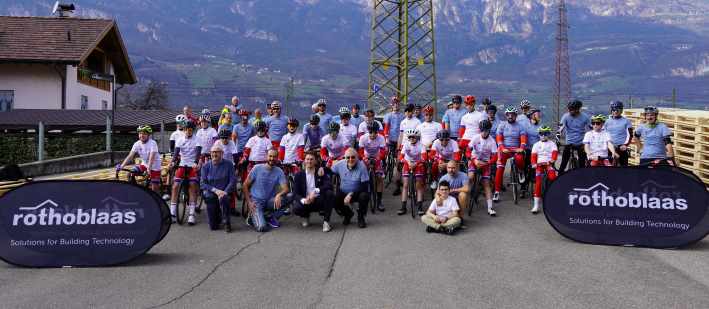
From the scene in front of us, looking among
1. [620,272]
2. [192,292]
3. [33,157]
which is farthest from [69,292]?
[33,157]

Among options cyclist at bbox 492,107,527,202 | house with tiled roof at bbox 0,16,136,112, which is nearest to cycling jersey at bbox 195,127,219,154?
cyclist at bbox 492,107,527,202

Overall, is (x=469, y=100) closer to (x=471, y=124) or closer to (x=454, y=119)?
(x=471, y=124)

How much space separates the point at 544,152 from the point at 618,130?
5.09 ft

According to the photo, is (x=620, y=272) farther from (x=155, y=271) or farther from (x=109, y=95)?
(x=109, y=95)

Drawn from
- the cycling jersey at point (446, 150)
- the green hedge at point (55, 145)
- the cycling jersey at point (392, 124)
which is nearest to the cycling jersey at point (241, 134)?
the cycling jersey at point (392, 124)

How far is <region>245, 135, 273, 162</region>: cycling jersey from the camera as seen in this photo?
12188 millimetres

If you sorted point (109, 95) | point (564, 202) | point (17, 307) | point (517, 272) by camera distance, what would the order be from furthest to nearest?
point (109, 95) < point (564, 202) < point (517, 272) < point (17, 307)

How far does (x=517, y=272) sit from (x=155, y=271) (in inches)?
168

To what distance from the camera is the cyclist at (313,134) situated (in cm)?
1340

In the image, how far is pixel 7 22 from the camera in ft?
111

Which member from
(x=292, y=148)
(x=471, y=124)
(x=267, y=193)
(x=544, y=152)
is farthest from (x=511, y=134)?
(x=267, y=193)

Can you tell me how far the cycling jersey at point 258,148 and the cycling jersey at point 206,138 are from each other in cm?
65

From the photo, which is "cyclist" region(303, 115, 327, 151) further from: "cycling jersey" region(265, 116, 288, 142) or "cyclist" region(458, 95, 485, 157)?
"cyclist" region(458, 95, 485, 157)

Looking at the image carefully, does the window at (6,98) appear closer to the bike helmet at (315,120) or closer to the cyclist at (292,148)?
the bike helmet at (315,120)
